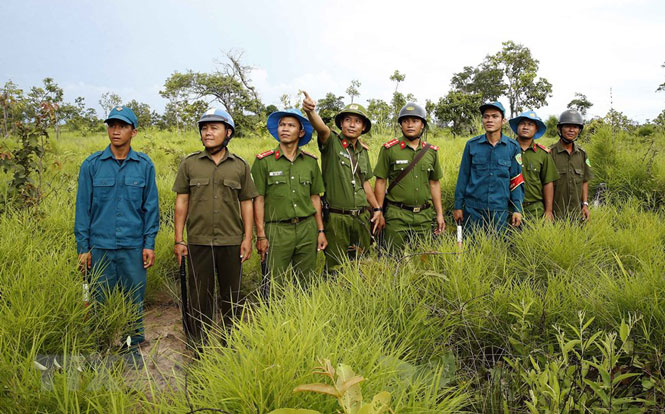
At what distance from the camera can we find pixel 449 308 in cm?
243

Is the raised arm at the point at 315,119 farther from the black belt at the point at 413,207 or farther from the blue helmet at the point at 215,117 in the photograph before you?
the black belt at the point at 413,207

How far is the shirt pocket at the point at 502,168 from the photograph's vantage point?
3.96 m

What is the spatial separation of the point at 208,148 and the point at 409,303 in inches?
76.3

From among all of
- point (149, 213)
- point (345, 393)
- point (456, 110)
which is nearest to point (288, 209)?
point (149, 213)

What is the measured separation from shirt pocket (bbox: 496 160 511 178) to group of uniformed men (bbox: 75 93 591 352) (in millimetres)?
11

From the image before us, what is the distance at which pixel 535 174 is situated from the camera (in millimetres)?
4316

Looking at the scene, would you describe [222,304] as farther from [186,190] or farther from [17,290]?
[17,290]

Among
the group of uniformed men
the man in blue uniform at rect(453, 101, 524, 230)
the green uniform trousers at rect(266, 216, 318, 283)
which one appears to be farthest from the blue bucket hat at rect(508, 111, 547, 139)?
the green uniform trousers at rect(266, 216, 318, 283)

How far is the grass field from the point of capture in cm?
151

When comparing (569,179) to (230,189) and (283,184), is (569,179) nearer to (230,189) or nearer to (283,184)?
(283,184)

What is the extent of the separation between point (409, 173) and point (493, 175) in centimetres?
84

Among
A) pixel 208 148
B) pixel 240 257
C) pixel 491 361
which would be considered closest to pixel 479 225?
pixel 491 361

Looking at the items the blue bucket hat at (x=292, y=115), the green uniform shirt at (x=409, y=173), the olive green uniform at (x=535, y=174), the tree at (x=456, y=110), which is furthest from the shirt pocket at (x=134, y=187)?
the tree at (x=456, y=110)

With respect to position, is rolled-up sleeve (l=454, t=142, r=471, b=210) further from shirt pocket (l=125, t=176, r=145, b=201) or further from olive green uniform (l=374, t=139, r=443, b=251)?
shirt pocket (l=125, t=176, r=145, b=201)
